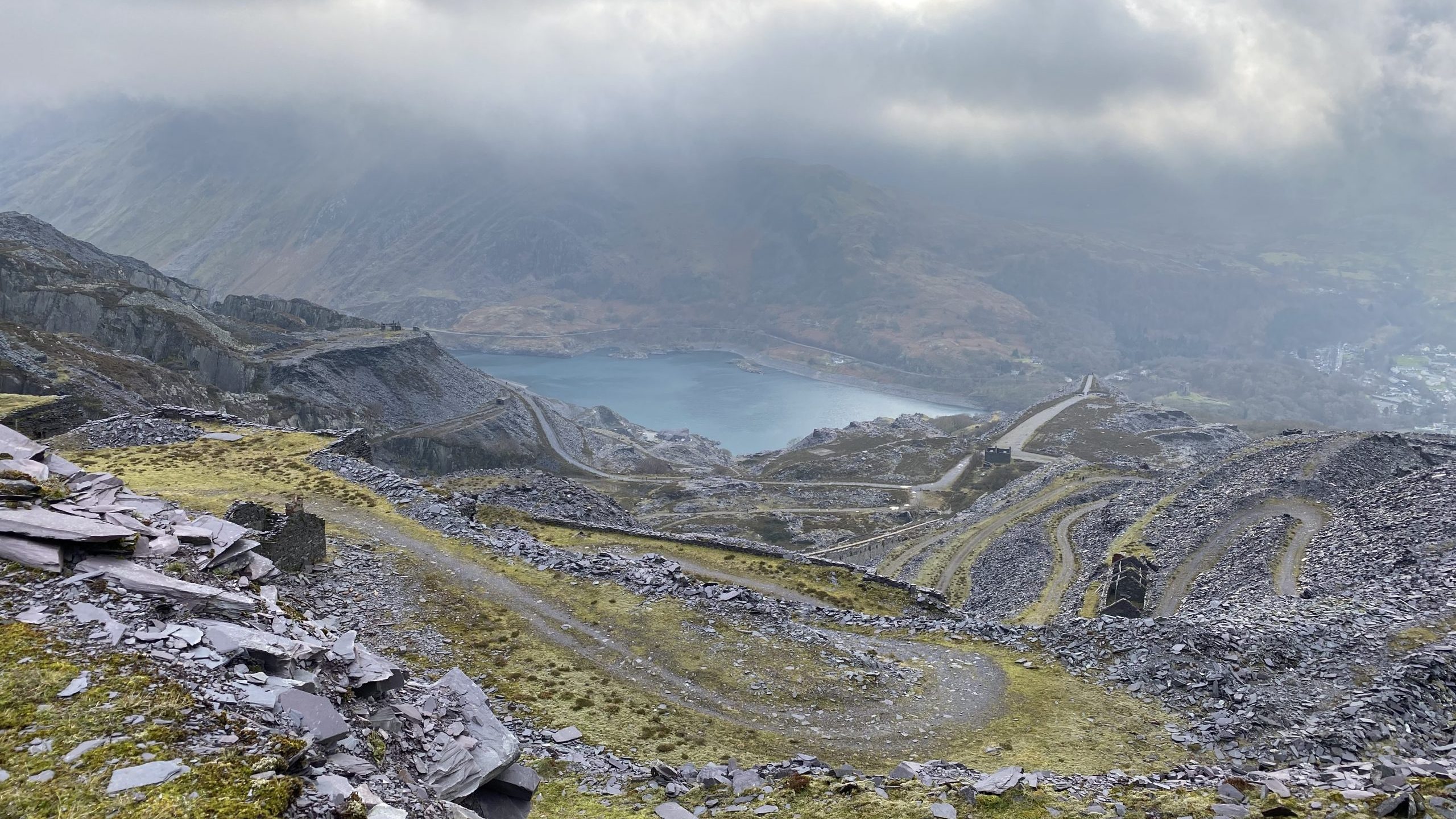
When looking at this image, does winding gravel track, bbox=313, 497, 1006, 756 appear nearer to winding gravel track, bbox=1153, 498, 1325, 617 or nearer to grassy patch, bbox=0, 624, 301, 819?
grassy patch, bbox=0, 624, 301, 819

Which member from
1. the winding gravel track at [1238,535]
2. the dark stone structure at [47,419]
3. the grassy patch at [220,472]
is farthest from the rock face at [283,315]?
the winding gravel track at [1238,535]

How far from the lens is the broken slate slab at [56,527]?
15.5 metres

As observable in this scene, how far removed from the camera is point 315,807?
11.2 meters

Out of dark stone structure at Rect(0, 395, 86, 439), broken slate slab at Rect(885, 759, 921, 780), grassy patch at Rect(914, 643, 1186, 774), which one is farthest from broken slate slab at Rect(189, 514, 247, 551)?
dark stone structure at Rect(0, 395, 86, 439)

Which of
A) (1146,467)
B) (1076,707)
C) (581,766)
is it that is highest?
(1146,467)

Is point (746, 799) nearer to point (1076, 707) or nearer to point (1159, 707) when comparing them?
point (1076, 707)

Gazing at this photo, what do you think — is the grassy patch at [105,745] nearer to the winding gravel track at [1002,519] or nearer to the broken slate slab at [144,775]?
the broken slate slab at [144,775]

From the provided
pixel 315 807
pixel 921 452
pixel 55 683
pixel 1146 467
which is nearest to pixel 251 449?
pixel 55 683

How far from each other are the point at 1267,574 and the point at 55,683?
186 feet

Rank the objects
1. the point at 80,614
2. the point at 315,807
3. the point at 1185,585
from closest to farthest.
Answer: the point at 315,807, the point at 80,614, the point at 1185,585

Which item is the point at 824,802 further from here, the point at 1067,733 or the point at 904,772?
the point at 1067,733

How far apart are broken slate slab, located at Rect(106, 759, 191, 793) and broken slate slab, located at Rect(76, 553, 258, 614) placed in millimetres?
5236

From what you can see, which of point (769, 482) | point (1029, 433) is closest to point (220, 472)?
point (769, 482)

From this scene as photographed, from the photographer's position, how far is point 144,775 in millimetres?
10953
